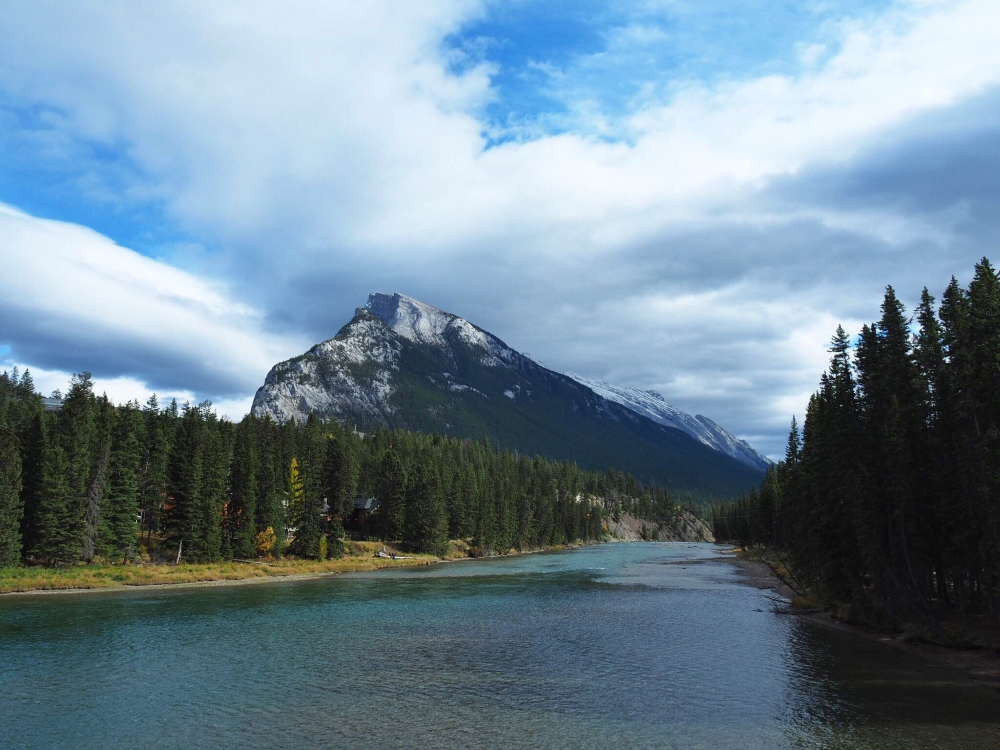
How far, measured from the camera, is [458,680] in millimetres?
35156

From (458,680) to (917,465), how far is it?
36.9 meters

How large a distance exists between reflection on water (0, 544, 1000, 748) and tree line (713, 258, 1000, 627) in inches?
247

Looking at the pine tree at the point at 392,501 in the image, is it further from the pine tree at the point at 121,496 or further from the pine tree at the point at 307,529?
the pine tree at the point at 121,496

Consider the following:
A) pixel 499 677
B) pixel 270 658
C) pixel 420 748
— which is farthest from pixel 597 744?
pixel 270 658

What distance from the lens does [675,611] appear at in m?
60.3

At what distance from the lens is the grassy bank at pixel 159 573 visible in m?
70.6

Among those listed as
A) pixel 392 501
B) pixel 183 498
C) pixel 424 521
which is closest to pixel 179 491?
pixel 183 498

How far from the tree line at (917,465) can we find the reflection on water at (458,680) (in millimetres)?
6262

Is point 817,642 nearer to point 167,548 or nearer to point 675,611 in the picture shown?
point 675,611

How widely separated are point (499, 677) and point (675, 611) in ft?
97.9

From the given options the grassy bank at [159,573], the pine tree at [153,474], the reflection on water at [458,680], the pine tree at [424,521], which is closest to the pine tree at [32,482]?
the grassy bank at [159,573]

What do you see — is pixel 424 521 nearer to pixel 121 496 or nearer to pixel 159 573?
pixel 159 573

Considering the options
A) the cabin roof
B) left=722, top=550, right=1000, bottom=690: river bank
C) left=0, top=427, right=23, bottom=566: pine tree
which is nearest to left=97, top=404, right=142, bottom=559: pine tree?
left=0, top=427, right=23, bottom=566: pine tree

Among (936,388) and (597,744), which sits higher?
(936,388)
